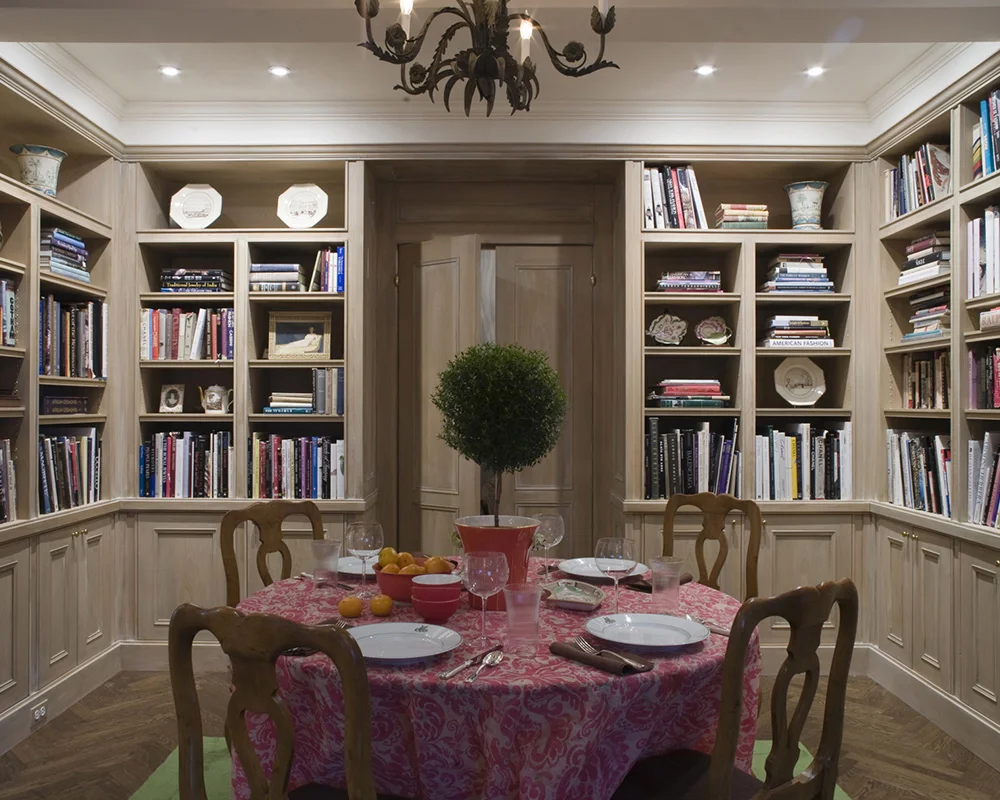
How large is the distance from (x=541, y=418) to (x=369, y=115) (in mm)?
2359

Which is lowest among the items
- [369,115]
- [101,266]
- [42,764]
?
[42,764]

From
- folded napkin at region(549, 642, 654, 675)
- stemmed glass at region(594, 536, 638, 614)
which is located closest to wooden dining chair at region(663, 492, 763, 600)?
stemmed glass at region(594, 536, 638, 614)

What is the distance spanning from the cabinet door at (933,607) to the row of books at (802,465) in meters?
0.49

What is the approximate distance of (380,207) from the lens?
4.27 meters

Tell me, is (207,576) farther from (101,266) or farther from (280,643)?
(280,643)

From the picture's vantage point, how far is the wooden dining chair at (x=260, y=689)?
1188 millimetres

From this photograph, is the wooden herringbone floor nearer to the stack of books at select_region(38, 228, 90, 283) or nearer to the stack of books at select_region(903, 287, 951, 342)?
Answer: the stack of books at select_region(903, 287, 951, 342)

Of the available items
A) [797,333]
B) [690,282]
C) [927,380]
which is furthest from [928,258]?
[690,282]

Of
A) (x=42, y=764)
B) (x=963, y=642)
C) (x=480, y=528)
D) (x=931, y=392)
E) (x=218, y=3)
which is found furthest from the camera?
(x=931, y=392)

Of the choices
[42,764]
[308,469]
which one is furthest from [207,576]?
[42,764]

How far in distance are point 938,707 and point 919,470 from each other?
3.22 feet

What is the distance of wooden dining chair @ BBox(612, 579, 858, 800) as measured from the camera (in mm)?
1327

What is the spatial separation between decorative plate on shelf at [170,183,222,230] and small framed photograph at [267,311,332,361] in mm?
568

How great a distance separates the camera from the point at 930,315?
3.36 m
